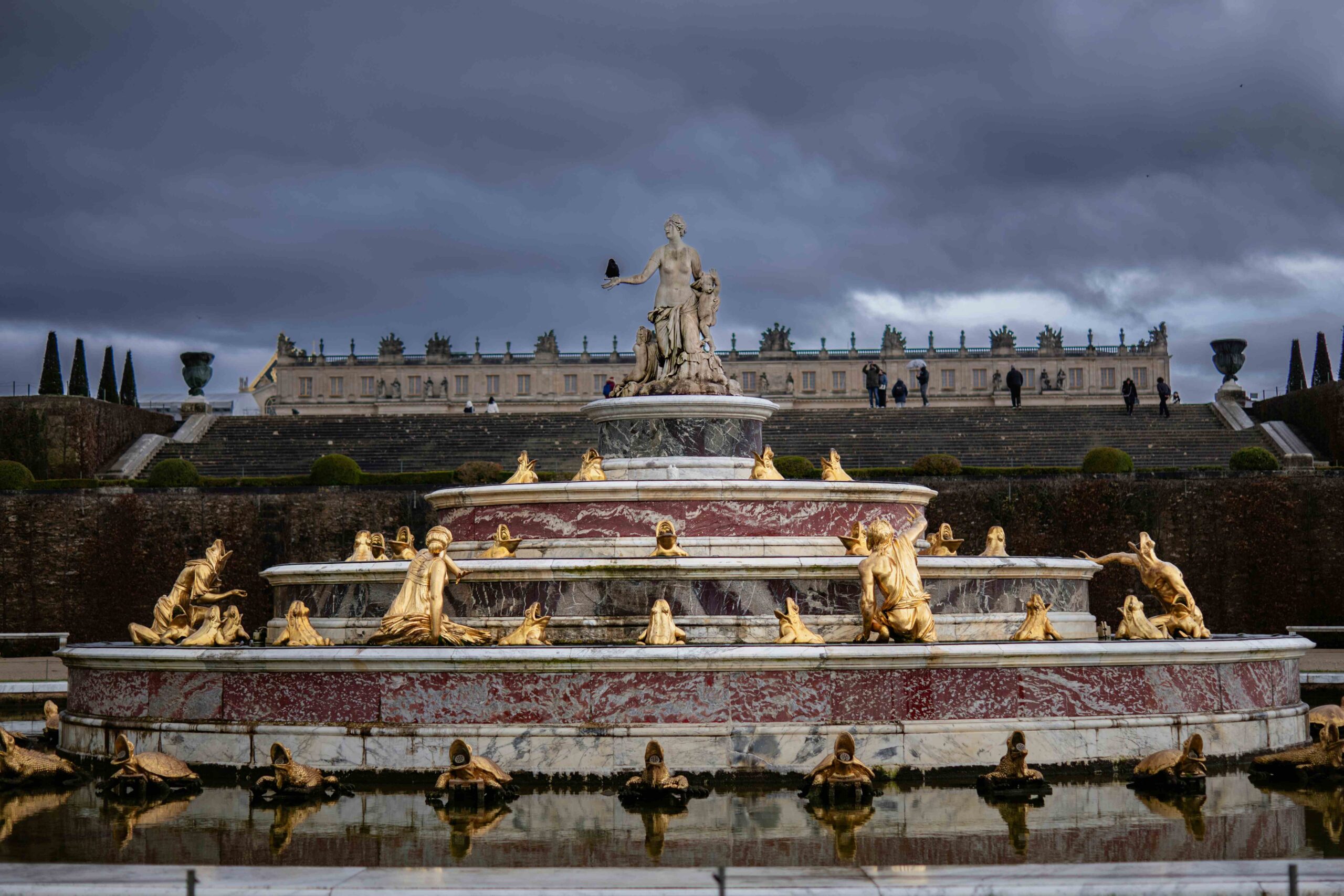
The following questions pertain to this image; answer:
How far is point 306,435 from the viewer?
43.6 m

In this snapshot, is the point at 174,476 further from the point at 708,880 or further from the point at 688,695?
the point at 708,880

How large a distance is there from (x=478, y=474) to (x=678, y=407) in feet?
45.4

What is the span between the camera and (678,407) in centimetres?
2020

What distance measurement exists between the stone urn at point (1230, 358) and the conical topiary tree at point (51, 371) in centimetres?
3645

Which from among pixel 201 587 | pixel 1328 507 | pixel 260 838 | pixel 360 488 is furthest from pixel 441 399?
pixel 260 838

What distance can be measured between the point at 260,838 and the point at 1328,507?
87.5 ft

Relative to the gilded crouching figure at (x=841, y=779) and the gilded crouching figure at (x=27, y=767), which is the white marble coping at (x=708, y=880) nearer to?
the gilded crouching figure at (x=841, y=779)

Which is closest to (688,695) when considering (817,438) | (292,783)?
(292,783)

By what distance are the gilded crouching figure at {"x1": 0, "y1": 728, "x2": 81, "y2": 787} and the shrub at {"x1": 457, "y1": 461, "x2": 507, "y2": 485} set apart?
1984cm

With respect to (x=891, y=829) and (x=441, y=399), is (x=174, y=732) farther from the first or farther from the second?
(x=441, y=399)

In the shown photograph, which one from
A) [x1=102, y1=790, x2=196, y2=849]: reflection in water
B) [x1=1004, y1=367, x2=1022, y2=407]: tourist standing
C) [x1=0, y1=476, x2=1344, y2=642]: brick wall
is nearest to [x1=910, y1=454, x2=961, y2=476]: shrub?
[x1=0, y1=476, x2=1344, y2=642]: brick wall

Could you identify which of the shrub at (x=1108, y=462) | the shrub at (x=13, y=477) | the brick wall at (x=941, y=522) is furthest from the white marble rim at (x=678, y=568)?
the shrub at (x=13, y=477)

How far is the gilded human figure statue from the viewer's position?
13.1m

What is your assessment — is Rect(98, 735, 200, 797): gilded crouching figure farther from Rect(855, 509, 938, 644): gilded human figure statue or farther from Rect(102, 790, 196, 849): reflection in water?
Rect(855, 509, 938, 644): gilded human figure statue
